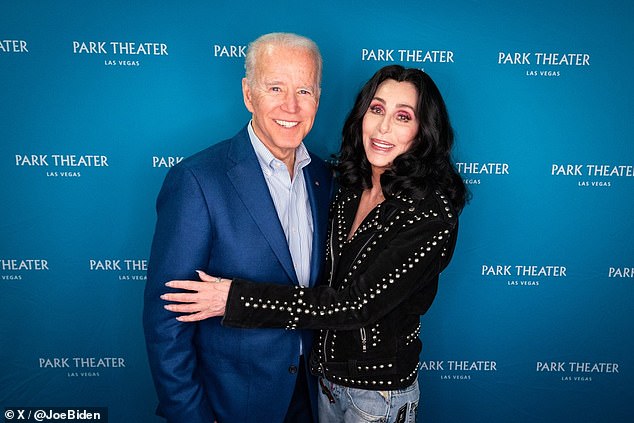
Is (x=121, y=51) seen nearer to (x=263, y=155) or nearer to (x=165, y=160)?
(x=165, y=160)

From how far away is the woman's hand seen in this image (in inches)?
58.0

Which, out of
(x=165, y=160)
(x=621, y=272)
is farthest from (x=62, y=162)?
(x=621, y=272)

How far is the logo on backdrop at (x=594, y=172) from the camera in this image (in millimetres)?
2340

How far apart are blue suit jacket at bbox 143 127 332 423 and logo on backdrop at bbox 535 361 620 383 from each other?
1603 millimetres

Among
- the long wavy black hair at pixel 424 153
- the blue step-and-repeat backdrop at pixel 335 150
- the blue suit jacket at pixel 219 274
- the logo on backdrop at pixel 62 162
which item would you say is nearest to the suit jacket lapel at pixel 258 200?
the blue suit jacket at pixel 219 274

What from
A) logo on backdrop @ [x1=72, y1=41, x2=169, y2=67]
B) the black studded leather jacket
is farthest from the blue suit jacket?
logo on backdrop @ [x1=72, y1=41, x2=169, y2=67]

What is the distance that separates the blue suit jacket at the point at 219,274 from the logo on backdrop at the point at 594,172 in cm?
135

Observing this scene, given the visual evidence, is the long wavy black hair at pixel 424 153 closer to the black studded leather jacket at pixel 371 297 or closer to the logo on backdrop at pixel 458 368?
the black studded leather jacket at pixel 371 297

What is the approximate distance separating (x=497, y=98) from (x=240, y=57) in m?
1.21

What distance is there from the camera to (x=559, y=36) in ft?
7.25

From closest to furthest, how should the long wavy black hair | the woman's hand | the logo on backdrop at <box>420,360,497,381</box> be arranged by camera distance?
the woman's hand
the long wavy black hair
the logo on backdrop at <box>420,360,497,381</box>

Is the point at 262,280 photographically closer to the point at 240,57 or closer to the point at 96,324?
the point at 240,57

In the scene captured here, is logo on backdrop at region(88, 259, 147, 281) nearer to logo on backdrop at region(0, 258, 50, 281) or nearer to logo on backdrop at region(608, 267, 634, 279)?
logo on backdrop at region(0, 258, 50, 281)

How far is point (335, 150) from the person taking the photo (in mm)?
2350
